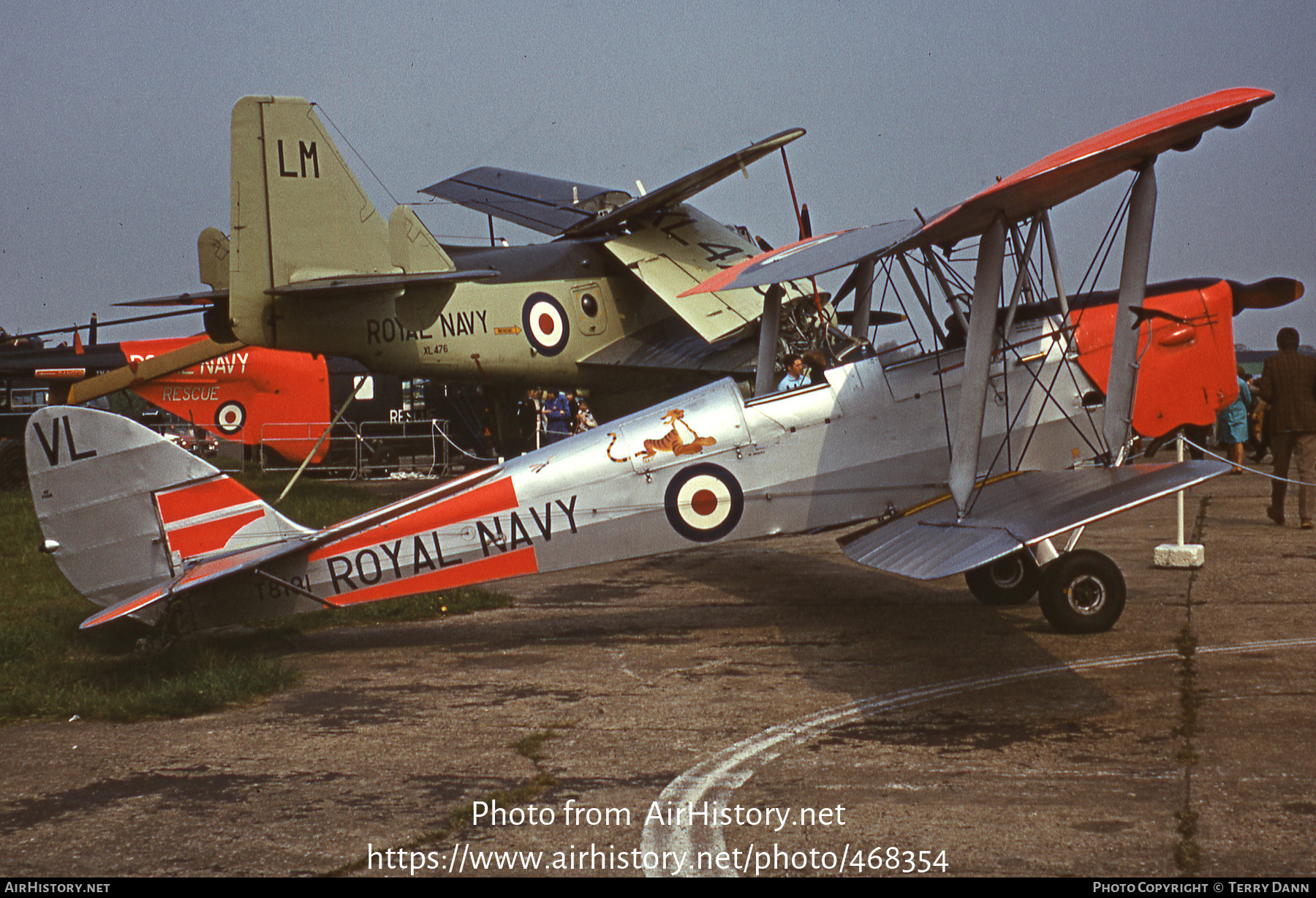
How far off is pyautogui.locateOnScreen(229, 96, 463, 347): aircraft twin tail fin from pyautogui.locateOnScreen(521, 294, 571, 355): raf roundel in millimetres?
1408

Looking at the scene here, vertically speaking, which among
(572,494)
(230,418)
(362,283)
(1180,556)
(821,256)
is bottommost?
(1180,556)

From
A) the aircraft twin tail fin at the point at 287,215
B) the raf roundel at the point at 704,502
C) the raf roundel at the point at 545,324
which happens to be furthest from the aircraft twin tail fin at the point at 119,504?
the raf roundel at the point at 545,324

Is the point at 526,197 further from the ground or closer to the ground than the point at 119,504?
further from the ground

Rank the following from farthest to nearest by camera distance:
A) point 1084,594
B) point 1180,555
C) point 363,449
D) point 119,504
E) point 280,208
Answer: point 363,449 → point 280,208 → point 1180,555 → point 1084,594 → point 119,504

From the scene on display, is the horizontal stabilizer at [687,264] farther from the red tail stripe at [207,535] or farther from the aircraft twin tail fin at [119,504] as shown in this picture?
the aircraft twin tail fin at [119,504]

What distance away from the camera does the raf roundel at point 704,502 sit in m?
7.24

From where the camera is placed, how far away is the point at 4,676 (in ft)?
21.1

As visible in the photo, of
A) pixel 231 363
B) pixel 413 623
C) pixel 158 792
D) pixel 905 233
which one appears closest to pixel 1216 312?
pixel 905 233

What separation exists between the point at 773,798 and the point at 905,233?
357 cm

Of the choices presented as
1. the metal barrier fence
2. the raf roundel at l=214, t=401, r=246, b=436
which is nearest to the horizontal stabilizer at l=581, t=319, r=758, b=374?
the metal barrier fence

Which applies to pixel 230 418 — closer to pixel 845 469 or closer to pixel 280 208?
pixel 280 208

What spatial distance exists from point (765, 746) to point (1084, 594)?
114 inches

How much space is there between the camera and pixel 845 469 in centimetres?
742

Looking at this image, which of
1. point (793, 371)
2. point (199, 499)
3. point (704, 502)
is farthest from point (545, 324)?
point (199, 499)
